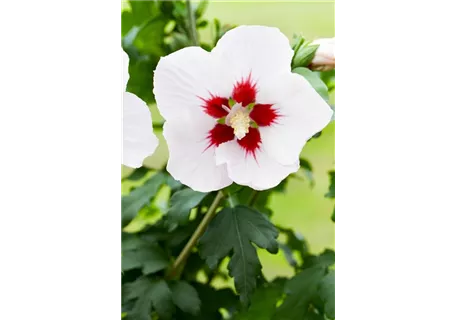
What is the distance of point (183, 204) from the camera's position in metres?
0.56

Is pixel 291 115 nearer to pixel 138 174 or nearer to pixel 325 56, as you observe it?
pixel 325 56

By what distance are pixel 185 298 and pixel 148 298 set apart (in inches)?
1.5

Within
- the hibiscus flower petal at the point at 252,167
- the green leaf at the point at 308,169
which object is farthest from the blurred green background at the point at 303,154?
the hibiscus flower petal at the point at 252,167

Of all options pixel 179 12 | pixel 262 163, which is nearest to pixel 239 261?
pixel 262 163

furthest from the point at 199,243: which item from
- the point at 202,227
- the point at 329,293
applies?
the point at 329,293

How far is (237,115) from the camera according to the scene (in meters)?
0.45

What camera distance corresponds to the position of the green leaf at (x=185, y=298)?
0.59 meters

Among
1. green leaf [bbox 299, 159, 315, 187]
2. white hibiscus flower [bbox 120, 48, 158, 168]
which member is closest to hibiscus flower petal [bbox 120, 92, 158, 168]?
white hibiscus flower [bbox 120, 48, 158, 168]

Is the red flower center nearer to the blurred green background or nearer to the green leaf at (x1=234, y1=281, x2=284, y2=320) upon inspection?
the blurred green background

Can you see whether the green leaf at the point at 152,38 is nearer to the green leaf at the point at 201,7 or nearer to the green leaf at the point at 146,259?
the green leaf at the point at 201,7

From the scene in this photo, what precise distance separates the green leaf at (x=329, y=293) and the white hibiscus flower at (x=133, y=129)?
0.23 meters
